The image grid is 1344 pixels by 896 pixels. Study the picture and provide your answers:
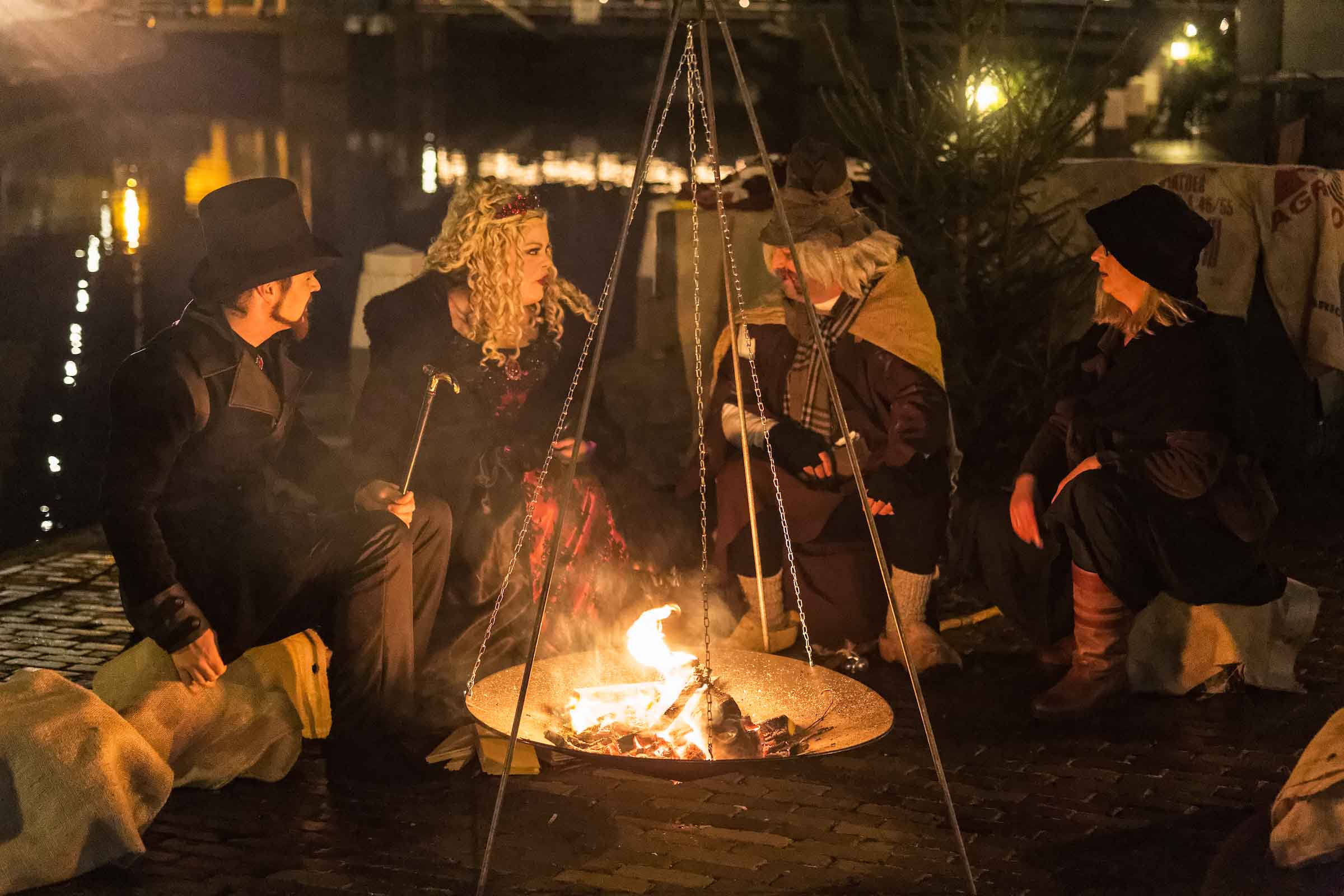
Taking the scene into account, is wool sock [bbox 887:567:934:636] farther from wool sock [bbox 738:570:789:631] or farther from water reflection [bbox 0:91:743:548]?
water reflection [bbox 0:91:743:548]

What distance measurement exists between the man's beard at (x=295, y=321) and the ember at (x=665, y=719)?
1.35m

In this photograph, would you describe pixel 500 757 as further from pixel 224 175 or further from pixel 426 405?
pixel 224 175

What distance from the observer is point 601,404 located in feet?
19.7

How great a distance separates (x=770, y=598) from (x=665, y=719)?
1583 mm

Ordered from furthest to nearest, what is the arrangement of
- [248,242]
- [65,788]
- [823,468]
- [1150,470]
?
[823,468] < [1150,470] < [248,242] < [65,788]

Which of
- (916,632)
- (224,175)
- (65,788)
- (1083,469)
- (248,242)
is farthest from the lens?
(224,175)

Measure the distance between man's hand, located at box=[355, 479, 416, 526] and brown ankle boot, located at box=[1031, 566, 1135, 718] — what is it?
215 cm

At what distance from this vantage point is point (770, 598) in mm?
6242

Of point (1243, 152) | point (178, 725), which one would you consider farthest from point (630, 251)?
point (178, 725)

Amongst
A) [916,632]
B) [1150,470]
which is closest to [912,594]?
[916,632]

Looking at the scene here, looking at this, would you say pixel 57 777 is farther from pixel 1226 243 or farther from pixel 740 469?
pixel 1226 243

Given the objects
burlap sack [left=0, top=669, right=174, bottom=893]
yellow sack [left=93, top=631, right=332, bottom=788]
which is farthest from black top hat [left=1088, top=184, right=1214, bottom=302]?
burlap sack [left=0, top=669, right=174, bottom=893]

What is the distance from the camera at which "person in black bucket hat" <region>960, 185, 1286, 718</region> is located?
17.9ft

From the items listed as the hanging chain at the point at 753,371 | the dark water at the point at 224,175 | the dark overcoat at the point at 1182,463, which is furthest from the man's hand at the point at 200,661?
the dark water at the point at 224,175
